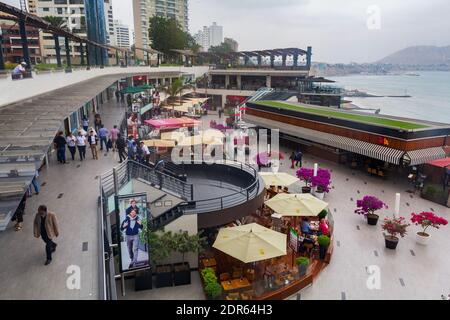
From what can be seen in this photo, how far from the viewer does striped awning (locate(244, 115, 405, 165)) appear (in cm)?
2075

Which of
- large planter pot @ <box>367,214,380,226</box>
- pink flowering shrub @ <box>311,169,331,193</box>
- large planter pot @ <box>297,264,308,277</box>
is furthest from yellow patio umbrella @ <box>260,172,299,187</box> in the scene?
large planter pot @ <box>297,264,308,277</box>

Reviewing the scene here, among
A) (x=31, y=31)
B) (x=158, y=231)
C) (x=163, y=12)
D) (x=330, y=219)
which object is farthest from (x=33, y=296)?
(x=163, y=12)

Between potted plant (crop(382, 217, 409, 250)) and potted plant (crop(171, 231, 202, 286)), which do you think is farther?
potted plant (crop(382, 217, 409, 250))

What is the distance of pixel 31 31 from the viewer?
265ft

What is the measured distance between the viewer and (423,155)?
805 inches

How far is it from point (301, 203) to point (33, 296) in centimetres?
1026

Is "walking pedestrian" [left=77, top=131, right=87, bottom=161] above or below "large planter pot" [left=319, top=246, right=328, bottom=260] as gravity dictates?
above

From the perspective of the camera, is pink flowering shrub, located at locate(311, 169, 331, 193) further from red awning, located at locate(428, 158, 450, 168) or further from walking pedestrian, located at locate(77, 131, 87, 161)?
walking pedestrian, located at locate(77, 131, 87, 161)

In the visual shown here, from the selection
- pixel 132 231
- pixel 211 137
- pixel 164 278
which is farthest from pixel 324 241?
pixel 211 137

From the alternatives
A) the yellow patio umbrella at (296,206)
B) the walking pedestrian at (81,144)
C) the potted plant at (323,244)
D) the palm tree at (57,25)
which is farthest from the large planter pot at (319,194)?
the palm tree at (57,25)

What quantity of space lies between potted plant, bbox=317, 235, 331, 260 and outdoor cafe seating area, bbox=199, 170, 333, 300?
0.36 ft

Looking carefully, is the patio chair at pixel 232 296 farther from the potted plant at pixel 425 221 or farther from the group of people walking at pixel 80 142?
the group of people walking at pixel 80 142

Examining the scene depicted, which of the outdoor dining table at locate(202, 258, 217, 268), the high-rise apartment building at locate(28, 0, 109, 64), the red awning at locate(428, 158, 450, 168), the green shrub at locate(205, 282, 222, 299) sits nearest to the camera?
the green shrub at locate(205, 282, 222, 299)

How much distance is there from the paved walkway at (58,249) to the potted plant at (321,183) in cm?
1118
